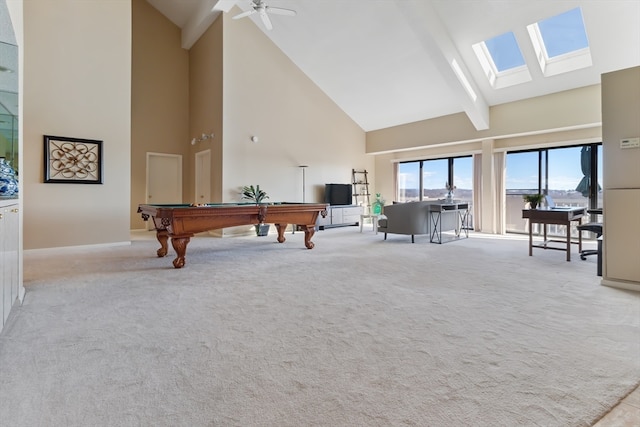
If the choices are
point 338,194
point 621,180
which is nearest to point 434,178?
point 338,194

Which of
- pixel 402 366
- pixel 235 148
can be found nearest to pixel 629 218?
pixel 402 366

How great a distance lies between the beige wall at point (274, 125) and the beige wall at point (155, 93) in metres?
2.23

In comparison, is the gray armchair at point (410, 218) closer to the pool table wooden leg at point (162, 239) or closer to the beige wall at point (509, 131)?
the beige wall at point (509, 131)

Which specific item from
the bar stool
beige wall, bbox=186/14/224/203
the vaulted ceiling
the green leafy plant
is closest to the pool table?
the green leafy plant

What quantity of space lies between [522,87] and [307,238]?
535 centimetres

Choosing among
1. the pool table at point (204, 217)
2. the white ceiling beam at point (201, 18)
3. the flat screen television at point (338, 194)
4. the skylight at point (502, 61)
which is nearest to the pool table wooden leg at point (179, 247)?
the pool table at point (204, 217)

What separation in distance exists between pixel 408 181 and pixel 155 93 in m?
7.37

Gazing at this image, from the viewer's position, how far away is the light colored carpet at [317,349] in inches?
51.3

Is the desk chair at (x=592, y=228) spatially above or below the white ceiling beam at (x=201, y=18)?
below

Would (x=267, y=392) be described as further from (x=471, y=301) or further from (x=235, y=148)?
(x=235, y=148)

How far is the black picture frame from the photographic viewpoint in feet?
16.5

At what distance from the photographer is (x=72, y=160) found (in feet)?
17.0

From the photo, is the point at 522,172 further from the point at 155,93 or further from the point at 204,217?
the point at 155,93

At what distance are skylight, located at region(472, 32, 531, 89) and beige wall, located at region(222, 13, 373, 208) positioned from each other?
3951 mm
